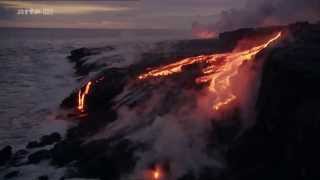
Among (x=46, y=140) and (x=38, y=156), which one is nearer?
(x=38, y=156)

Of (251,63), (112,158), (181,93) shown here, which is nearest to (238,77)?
(251,63)

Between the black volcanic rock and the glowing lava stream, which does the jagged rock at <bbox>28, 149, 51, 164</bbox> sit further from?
the black volcanic rock

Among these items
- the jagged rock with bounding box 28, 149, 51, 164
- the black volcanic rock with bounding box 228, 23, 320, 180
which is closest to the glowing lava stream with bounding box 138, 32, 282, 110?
the black volcanic rock with bounding box 228, 23, 320, 180

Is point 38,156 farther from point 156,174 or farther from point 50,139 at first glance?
point 156,174

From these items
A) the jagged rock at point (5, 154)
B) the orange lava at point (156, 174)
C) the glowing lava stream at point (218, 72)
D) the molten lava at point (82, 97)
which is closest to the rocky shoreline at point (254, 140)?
the jagged rock at point (5, 154)

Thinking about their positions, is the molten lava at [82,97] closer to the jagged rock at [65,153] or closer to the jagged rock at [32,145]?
the jagged rock at [32,145]

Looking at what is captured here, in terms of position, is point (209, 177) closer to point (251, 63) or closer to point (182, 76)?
point (251, 63)

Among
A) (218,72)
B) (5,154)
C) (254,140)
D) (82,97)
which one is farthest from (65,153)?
(82,97)
